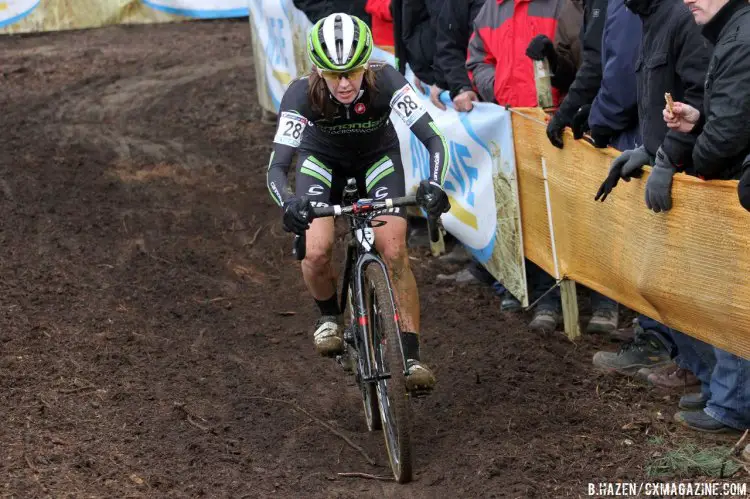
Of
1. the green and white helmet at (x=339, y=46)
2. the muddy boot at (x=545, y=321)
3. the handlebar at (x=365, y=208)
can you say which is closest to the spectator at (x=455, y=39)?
the muddy boot at (x=545, y=321)

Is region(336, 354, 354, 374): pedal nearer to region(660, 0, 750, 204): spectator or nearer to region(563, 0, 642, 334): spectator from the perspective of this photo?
region(563, 0, 642, 334): spectator

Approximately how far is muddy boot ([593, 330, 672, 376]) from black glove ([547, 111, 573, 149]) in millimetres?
1379

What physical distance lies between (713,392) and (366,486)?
6.58 ft

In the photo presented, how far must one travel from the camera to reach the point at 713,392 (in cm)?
592

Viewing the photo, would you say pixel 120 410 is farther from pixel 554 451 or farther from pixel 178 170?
pixel 178 170

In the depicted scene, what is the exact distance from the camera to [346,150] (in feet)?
22.0

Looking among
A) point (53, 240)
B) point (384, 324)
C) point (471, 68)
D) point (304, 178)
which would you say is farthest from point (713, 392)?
point (53, 240)

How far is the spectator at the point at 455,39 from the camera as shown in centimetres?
855

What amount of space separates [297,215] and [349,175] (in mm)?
1338

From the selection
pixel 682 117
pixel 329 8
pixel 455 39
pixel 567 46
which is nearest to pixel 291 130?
pixel 682 117

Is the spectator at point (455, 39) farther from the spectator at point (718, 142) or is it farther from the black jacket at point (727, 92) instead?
the black jacket at point (727, 92)

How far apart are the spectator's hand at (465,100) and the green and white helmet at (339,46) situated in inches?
88.7

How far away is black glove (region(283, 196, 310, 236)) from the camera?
5.57 m

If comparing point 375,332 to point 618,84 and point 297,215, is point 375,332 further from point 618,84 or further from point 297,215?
point 618,84
